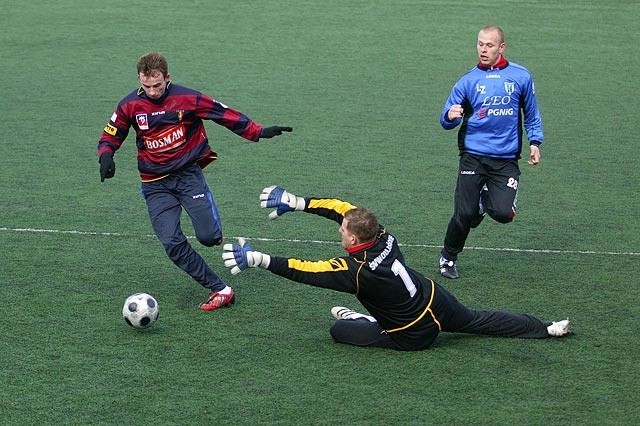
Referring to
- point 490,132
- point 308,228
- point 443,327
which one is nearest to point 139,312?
point 443,327

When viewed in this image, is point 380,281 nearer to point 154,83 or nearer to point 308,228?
point 154,83

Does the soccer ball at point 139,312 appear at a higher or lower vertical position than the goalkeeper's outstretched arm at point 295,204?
lower

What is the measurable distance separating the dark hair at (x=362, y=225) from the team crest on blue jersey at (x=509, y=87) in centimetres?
225

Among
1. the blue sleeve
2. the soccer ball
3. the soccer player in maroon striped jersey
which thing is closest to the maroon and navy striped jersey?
the soccer player in maroon striped jersey

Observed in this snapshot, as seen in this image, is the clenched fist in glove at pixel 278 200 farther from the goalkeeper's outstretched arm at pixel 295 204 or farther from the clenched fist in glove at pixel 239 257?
the clenched fist in glove at pixel 239 257

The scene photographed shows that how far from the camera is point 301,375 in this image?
24.8 feet

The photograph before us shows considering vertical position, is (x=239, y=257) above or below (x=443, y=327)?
above

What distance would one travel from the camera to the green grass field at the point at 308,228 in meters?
→ 7.27

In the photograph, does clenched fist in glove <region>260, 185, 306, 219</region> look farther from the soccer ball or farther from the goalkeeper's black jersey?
the soccer ball

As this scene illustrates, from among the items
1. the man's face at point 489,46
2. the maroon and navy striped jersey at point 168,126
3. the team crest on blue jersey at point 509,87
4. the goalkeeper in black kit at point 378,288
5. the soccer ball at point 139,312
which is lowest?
the soccer ball at point 139,312

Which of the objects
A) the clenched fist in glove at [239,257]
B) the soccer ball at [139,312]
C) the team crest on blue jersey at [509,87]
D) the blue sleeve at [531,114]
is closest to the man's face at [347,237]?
the clenched fist in glove at [239,257]

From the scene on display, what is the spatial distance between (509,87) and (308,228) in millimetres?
2539

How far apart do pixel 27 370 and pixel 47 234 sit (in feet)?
10.4

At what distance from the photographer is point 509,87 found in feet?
30.7
